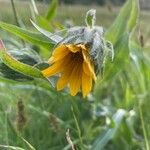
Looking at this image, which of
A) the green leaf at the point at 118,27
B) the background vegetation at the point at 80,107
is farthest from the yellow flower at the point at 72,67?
the green leaf at the point at 118,27

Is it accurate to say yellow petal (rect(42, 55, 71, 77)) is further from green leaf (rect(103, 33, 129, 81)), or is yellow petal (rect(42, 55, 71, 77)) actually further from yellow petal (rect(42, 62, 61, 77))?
green leaf (rect(103, 33, 129, 81))

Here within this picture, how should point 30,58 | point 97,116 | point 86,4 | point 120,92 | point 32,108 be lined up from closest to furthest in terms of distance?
point 30,58 < point 32,108 < point 97,116 < point 120,92 < point 86,4

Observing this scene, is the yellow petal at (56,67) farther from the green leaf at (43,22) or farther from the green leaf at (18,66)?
the green leaf at (43,22)

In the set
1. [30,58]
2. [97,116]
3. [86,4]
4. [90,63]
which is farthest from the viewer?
[86,4]

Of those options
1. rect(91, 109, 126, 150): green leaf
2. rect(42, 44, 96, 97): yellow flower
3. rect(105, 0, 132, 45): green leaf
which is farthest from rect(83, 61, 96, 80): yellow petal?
rect(105, 0, 132, 45): green leaf

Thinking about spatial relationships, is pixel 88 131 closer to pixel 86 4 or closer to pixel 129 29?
pixel 129 29

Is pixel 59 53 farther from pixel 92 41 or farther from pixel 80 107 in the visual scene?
pixel 80 107

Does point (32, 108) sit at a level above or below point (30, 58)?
below

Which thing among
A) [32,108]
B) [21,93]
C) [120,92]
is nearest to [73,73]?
[32,108]
